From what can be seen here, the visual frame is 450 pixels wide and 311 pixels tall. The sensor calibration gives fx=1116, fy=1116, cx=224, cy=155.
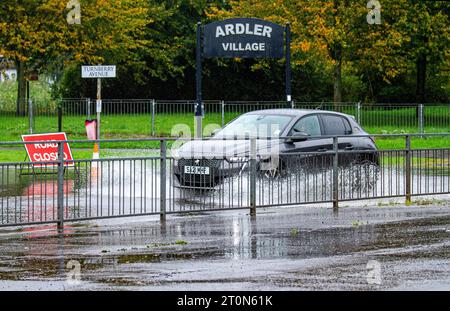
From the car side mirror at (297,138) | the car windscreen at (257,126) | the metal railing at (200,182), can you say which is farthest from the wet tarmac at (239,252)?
the car windscreen at (257,126)

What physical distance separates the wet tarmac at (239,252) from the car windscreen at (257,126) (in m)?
3.54

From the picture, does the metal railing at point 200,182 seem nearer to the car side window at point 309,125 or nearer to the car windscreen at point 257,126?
the car side window at point 309,125

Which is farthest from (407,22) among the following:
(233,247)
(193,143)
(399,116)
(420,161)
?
(233,247)

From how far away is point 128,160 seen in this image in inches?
629

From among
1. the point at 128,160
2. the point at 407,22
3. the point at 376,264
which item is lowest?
the point at 376,264

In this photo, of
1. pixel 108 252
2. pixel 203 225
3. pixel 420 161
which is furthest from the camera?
pixel 420 161

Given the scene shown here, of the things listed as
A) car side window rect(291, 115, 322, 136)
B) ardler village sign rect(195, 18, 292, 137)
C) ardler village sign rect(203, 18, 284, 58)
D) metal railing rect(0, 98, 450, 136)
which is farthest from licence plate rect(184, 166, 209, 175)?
metal railing rect(0, 98, 450, 136)

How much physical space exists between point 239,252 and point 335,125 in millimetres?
9476

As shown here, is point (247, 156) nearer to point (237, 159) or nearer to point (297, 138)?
point (237, 159)

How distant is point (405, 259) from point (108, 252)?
3.31m

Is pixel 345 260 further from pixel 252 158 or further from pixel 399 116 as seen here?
pixel 399 116

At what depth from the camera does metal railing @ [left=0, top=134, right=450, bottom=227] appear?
49.6 feet

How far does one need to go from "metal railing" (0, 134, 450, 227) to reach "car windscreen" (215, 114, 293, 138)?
2.49 m

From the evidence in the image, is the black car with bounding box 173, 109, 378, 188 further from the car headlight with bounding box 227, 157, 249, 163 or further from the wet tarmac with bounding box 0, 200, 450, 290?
the wet tarmac with bounding box 0, 200, 450, 290
